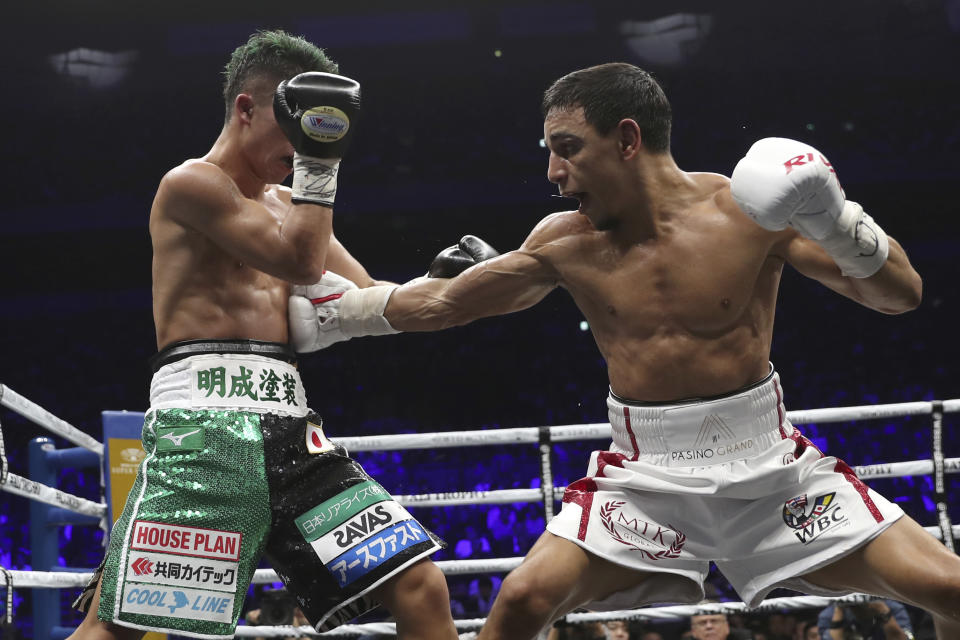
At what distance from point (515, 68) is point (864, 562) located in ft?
22.0

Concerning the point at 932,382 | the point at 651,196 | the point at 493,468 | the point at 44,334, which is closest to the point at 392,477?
the point at 493,468

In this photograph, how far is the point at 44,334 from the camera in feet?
27.6

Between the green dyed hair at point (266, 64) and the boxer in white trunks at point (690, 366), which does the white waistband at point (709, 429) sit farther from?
the green dyed hair at point (266, 64)

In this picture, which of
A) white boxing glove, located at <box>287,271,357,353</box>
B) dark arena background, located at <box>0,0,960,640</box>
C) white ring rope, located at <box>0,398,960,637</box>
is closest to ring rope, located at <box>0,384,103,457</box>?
white ring rope, located at <box>0,398,960,637</box>

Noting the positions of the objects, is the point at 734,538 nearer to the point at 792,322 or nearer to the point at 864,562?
the point at 864,562

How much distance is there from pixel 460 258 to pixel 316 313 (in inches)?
15.7

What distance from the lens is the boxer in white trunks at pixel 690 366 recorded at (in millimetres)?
1812

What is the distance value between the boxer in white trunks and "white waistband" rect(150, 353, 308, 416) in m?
0.23

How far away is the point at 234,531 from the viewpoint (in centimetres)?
177

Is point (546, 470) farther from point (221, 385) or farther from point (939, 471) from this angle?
point (221, 385)

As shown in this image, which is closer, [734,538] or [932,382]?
[734,538]

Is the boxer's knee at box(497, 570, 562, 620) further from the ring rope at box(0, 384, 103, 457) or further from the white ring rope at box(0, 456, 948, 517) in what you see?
the ring rope at box(0, 384, 103, 457)

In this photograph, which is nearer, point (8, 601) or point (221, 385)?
point (221, 385)

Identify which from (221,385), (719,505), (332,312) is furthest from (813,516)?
(221,385)
